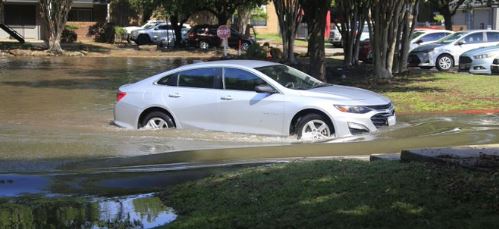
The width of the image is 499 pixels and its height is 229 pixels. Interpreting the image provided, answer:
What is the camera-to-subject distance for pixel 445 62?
24984mm

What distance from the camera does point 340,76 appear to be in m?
21.5

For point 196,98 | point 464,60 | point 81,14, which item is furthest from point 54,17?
point 196,98

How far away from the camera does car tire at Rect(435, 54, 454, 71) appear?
81.8ft

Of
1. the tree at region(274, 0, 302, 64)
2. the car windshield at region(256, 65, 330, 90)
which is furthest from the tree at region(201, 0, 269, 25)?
the car windshield at region(256, 65, 330, 90)

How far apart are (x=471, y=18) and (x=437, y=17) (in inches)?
268

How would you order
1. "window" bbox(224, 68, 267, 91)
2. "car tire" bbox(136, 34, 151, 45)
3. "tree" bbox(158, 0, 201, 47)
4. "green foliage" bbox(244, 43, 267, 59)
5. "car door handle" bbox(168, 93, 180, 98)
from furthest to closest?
"car tire" bbox(136, 34, 151, 45), "tree" bbox(158, 0, 201, 47), "green foliage" bbox(244, 43, 267, 59), "car door handle" bbox(168, 93, 180, 98), "window" bbox(224, 68, 267, 91)

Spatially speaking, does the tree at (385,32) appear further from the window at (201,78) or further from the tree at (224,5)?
the tree at (224,5)

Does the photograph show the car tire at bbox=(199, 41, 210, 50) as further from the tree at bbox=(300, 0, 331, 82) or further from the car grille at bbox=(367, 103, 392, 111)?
the car grille at bbox=(367, 103, 392, 111)

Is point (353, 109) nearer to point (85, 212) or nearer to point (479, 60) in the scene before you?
point (85, 212)

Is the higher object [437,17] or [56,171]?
[437,17]

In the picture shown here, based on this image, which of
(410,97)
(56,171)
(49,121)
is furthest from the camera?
(410,97)

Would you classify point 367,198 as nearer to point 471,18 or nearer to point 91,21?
point 91,21

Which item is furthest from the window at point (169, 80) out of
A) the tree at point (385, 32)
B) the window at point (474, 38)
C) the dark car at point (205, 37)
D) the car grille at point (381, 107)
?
the dark car at point (205, 37)

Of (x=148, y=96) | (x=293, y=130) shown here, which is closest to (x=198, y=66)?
(x=148, y=96)
